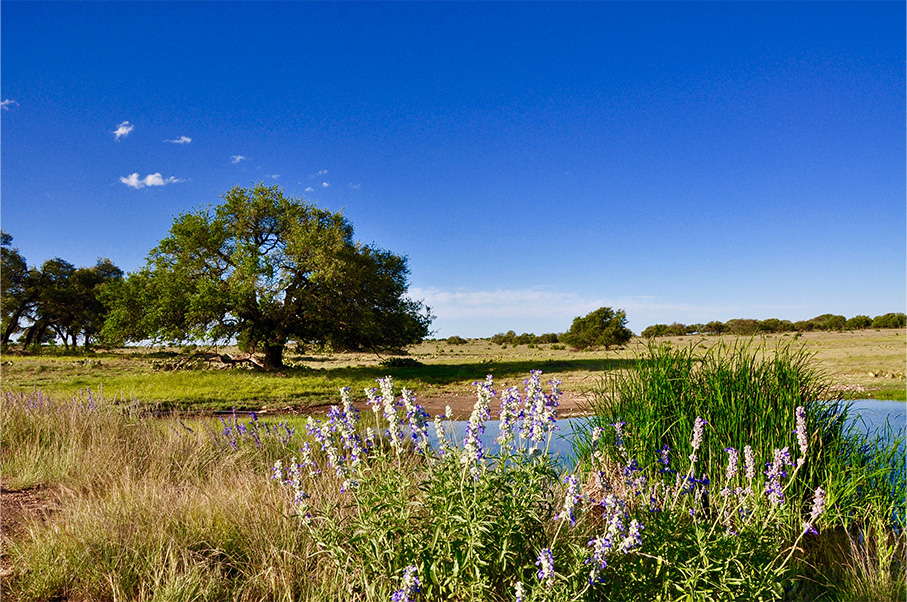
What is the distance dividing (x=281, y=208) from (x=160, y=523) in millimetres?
24175

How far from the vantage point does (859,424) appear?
9945 mm

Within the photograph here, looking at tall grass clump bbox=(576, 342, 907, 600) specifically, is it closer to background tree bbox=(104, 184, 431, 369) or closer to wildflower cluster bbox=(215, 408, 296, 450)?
wildflower cluster bbox=(215, 408, 296, 450)

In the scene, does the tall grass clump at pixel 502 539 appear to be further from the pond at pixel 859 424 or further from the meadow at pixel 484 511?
the pond at pixel 859 424

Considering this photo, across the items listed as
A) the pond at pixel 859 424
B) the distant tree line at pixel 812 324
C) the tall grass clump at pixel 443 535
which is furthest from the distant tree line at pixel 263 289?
the distant tree line at pixel 812 324

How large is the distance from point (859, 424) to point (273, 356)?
22.6 metres

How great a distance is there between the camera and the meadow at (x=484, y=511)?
297 centimetres

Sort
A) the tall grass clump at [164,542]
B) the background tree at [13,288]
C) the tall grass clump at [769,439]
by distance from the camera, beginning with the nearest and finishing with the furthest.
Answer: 1. the tall grass clump at [164,542]
2. the tall grass clump at [769,439]
3. the background tree at [13,288]

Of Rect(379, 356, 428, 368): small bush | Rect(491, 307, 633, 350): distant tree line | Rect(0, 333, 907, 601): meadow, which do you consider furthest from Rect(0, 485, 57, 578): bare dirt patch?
Rect(491, 307, 633, 350): distant tree line

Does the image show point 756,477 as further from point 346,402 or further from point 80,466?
point 80,466

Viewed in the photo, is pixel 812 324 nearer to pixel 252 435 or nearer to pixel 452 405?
pixel 452 405

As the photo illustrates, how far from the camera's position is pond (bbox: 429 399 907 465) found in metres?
7.71

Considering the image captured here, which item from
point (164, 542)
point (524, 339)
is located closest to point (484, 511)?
point (164, 542)

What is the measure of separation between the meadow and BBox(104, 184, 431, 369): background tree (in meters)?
17.3

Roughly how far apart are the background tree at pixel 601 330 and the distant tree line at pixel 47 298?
113ft
